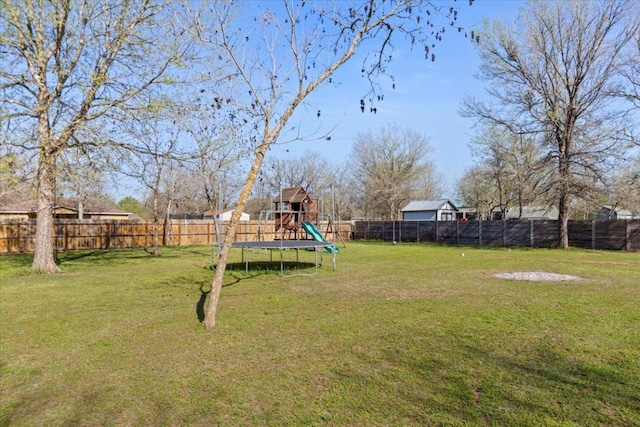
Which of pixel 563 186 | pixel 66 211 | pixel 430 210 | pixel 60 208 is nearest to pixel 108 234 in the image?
pixel 60 208

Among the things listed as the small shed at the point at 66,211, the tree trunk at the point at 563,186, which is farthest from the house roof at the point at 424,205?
the small shed at the point at 66,211

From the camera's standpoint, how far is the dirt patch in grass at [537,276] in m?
9.45

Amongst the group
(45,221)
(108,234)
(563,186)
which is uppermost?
(563,186)

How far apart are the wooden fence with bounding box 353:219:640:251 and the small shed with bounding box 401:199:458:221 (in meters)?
10.7

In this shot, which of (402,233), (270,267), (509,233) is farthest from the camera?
(402,233)

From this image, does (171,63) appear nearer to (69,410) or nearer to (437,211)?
(69,410)

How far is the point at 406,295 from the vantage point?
7.64 m

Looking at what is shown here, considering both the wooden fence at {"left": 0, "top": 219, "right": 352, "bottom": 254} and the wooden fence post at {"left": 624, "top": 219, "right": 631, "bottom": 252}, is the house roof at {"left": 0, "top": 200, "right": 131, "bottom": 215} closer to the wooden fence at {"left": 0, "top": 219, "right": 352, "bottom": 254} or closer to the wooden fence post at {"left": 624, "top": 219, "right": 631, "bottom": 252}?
the wooden fence at {"left": 0, "top": 219, "right": 352, "bottom": 254}

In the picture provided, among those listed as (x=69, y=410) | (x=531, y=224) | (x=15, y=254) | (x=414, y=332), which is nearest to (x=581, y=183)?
(x=531, y=224)

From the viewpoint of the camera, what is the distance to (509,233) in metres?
23.0

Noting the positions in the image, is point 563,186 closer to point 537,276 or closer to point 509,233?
point 509,233

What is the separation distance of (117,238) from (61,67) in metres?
13.7

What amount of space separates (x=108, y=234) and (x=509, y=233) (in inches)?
837

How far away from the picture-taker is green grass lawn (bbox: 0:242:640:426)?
10.1 feet
